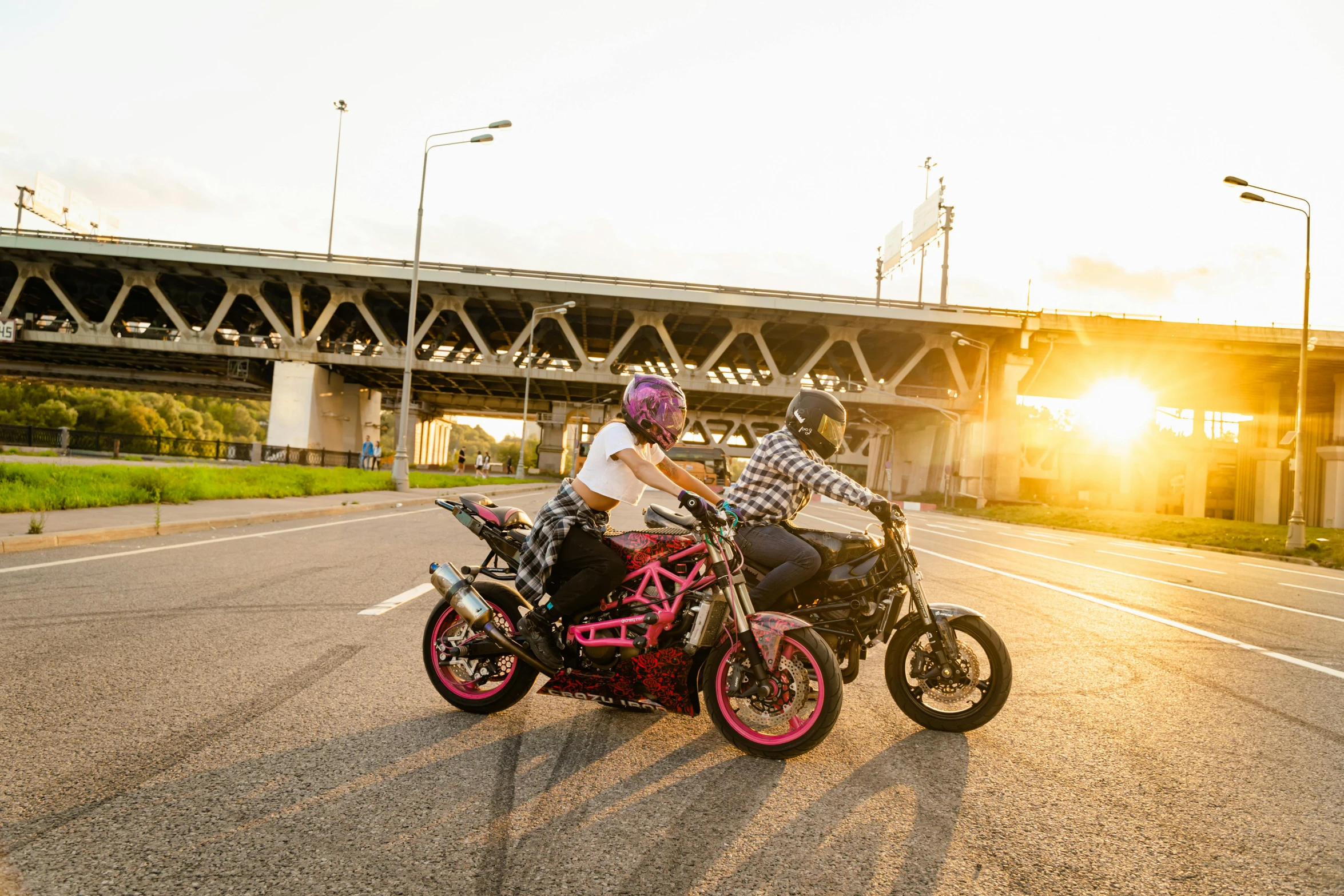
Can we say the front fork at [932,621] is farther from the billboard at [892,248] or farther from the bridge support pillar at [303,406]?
the billboard at [892,248]

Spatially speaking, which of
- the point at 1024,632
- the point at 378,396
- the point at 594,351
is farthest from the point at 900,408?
the point at 1024,632

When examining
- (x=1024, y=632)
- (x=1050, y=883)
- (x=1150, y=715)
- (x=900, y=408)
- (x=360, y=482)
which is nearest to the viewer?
(x=1050, y=883)

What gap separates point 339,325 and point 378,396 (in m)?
7.02

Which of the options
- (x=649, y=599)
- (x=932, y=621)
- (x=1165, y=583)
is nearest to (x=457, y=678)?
(x=649, y=599)

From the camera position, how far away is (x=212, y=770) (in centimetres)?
325

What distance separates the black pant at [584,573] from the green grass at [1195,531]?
21.5m

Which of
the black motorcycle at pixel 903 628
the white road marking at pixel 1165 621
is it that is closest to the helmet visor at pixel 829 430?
the black motorcycle at pixel 903 628

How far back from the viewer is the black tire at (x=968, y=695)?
422cm

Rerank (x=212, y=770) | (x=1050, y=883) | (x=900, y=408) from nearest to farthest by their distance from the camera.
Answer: (x=1050, y=883) < (x=212, y=770) < (x=900, y=408)

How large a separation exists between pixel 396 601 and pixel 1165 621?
734cm

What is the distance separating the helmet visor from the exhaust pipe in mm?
1844

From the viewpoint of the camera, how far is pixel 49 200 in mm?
64438

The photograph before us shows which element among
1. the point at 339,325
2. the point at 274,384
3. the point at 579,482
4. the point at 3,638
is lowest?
the point at 3,638

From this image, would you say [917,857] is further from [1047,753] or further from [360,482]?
[360,482]
